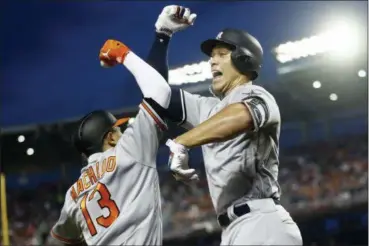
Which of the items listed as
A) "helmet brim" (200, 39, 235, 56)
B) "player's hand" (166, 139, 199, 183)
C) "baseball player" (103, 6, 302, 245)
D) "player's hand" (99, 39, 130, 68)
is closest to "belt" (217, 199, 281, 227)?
"baseball player" (103, 6, 302, 245)

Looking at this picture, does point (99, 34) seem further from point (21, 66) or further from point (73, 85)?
point (21, 66)

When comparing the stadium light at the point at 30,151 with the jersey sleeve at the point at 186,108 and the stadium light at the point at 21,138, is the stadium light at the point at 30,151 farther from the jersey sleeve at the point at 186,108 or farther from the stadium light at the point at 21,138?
the jersey sleeve at the point at 186,108

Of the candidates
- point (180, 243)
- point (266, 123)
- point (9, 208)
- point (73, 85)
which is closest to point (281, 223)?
point (266, 123)

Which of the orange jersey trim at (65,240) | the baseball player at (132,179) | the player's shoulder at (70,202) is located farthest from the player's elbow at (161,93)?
the orange jersey trim at (65,240)

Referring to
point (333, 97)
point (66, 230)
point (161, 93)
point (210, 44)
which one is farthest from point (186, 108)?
point (333, 97)

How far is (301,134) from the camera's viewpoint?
8.70m

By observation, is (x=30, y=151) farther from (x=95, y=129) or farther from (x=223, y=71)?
(x=223, y=71)

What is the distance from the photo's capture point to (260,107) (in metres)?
1.70

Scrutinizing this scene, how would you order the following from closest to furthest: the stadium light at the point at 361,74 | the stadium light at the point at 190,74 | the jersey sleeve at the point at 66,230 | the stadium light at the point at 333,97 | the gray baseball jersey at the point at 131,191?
1. the gray baseball jersey at the point at 131,191
2. the jersey sleeve at the point at 66,230
3. the stadium light at the point at 190,74
4. the stadium light at the point at 361,74
5. the stadium light at the point at 333,97

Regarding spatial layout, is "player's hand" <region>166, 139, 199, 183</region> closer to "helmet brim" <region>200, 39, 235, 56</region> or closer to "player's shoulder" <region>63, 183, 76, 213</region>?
"helmet brim" <region>200, 39, 235, 56</region>

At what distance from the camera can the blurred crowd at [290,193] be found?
7926 millimetres

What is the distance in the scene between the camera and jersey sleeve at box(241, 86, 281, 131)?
1671 mm

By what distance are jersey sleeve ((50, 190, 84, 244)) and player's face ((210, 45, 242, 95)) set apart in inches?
28.7

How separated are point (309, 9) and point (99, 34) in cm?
330
